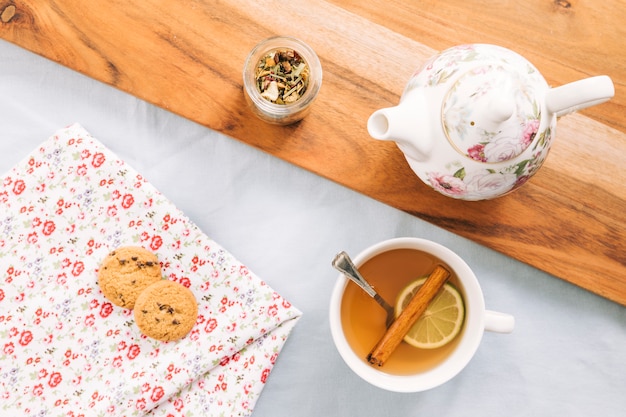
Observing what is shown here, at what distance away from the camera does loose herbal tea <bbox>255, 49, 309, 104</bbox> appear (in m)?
0.83

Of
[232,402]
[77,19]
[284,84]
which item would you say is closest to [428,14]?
[284,84]

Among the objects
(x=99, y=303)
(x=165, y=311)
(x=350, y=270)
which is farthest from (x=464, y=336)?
(x=99, y=303)

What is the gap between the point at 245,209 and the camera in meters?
0.92

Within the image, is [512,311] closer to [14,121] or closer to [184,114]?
[184,114]

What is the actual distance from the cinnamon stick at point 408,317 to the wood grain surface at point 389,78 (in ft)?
0.32

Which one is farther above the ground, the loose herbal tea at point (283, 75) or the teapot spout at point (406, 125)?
the teapot spout at point (406, 125)

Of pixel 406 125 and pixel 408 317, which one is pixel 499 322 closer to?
pixel 408 317

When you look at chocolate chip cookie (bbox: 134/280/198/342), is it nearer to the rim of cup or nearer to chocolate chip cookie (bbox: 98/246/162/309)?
chocolate chip cookie (bbox: 98/246/162/309)

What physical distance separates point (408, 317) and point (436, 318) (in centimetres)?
5

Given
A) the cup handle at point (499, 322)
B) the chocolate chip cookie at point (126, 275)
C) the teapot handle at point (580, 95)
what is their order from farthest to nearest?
the chocolate chip cookie at point (126, 275), the cup handle at point (499, 322), the teapot handle at point (580, 95)

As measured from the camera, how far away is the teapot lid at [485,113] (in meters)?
0.65

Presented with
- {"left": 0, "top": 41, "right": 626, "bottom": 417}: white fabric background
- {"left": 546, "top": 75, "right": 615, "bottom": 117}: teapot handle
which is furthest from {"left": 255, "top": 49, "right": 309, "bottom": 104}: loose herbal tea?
{"left": 546, "top": 75, "right": 615, "bottom": 117}: teapot handle

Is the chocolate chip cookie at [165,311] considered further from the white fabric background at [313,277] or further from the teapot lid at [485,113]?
the teapot lid at [485,113]

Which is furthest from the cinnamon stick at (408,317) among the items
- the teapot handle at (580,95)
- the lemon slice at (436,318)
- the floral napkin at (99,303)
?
the teapot handle at (580,95)
